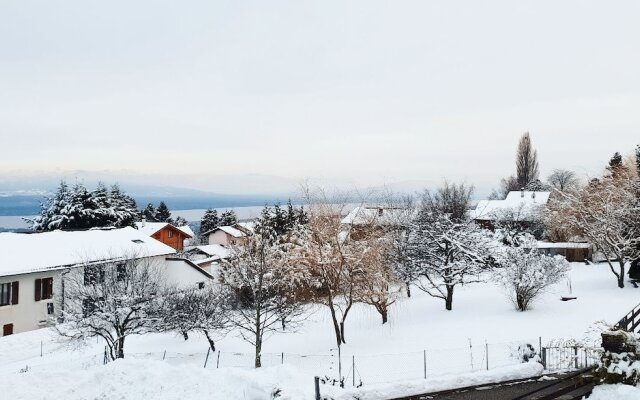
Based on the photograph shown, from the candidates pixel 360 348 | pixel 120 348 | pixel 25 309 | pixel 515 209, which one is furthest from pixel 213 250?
pixel 360 348

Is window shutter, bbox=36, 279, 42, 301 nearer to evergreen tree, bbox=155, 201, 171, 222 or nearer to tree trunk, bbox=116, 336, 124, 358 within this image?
tree trunk, bbox=116, 336, 124, 358

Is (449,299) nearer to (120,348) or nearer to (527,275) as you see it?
(527,275)

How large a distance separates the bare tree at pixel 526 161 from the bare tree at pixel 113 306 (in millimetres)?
81728

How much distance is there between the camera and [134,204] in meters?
88.5

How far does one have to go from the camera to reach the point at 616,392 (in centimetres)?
1044

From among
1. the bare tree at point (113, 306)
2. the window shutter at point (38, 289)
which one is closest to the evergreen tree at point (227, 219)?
the window shutter at point (38, 289)

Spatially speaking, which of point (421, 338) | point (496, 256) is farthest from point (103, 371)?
point (496, 256)

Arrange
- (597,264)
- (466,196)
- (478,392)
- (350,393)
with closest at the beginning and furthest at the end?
(350,393) → (478,392) → (597,264) → (466,196)

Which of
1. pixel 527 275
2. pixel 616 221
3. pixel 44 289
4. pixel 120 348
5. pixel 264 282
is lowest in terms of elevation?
pixel 120 348

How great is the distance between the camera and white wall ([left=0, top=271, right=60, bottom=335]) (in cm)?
3372

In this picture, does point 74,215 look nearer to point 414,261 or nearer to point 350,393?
point 414,261

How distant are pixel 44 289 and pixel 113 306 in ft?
51.1

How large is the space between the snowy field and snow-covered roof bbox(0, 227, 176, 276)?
5.66 m

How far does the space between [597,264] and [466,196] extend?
14984 mm
